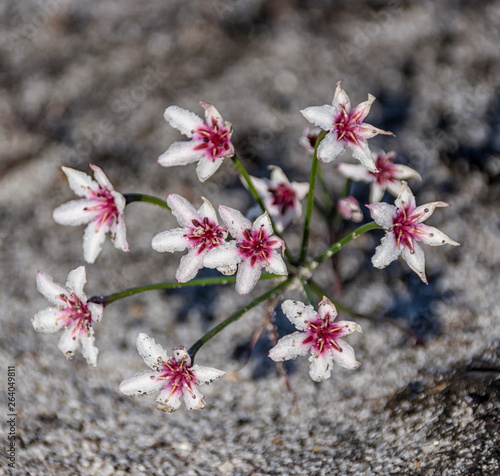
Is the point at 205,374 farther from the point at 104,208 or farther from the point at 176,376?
the point at 104,208

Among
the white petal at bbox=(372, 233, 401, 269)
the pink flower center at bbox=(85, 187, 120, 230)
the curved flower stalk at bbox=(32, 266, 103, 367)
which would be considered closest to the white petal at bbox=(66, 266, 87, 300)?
the curved flower stalk at bbox=(32, 266, 103, 367)

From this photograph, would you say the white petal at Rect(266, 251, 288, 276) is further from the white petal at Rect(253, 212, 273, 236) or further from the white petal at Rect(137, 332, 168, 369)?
the white petal at Rect(137, 332, 168, 369)

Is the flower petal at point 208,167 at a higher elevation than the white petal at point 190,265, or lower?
higher

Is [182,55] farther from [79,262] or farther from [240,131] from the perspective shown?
[79,262]

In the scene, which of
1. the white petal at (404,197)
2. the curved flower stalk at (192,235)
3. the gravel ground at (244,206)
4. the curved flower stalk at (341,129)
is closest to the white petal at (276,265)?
the curved flower stalk at (192,235)

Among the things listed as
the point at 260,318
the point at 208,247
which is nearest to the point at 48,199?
the point at 260,318

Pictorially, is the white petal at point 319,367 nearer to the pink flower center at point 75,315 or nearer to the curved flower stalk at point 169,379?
the curved flower stalk at point 169,379

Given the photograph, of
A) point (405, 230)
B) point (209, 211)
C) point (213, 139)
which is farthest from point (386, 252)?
point (213, 139)
